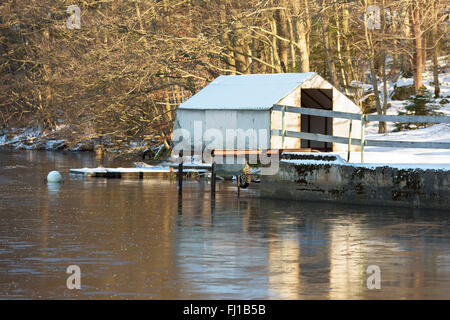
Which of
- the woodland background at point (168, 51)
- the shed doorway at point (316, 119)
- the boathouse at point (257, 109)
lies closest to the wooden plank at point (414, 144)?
the boathouse at point (257, 109)

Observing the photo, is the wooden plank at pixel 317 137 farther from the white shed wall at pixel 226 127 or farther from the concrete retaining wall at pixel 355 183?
the concrete retaining wall at pixel 355 183

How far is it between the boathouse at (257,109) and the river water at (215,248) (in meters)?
2.60

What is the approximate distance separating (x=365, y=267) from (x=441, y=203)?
26.8 feet

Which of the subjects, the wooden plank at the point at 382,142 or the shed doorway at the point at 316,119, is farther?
the shed doorway at the point at 316,119

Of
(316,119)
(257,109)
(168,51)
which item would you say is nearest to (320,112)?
(257,109)

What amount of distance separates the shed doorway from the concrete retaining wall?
5243 millimetres

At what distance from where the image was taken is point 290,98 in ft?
82.0

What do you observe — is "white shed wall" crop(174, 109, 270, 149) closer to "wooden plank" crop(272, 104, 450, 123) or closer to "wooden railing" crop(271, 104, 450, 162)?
"wooden railing" crop(271, 104, 450, 162)

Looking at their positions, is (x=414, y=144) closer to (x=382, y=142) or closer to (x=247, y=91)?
(x=382, y=142)

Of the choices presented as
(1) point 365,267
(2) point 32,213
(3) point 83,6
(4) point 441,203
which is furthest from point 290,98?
(3) point 83,6

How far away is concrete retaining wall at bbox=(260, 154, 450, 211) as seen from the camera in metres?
19.7

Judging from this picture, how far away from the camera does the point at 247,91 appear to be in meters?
26.5

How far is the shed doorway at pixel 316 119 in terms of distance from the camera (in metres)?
27.8

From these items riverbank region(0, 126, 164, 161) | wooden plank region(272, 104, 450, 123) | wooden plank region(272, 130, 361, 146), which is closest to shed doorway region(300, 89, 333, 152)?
wooden plank region(272, 130, 361, 146)
